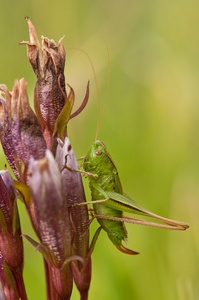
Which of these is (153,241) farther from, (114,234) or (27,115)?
(27,115)

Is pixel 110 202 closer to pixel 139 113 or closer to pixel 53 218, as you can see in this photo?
pixel 53 218

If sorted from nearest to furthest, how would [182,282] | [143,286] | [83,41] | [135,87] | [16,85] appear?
[16,85] < [182,282] < [143,286] < [135,87] < [83,41]

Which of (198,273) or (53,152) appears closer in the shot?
(53,152)

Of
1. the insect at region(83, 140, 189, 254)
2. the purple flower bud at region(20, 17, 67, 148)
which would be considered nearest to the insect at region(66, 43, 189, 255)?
the insect at region(83, 140, 189, 254)

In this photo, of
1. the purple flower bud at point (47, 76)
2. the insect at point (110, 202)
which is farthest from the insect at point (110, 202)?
the purple flower bud at point (47, 76)

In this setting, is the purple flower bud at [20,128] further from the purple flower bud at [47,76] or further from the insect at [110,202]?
the insect at [110,202]

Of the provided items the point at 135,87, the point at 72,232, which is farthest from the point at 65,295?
the point at 135,87
